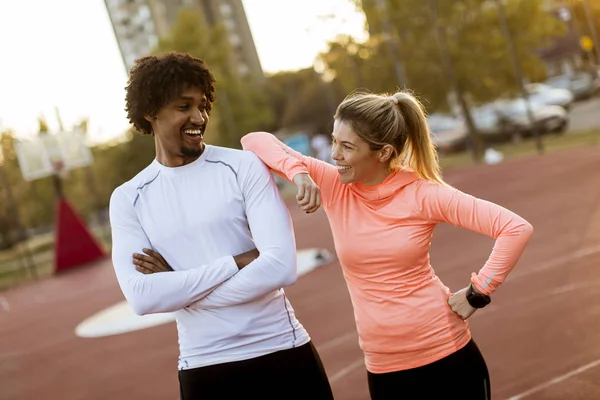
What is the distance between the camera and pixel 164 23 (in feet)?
297

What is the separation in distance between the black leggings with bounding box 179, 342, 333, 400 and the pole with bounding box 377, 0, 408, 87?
24.3 meters

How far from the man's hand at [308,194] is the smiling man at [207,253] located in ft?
0.26

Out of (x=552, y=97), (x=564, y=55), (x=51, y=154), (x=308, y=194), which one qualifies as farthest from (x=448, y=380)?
(x=564, y=55)

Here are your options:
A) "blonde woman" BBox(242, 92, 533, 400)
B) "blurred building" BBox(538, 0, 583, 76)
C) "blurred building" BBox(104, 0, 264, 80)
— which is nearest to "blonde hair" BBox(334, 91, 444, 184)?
"blonde woman" BBox(242, 92, 533, 400)

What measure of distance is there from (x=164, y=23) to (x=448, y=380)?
9077cm

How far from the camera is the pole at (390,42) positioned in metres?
27.0

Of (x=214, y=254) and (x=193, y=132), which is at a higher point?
(x=193, y=132)

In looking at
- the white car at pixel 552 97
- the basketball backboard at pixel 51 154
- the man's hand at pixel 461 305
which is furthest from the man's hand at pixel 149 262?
the white car at pixel 552 97

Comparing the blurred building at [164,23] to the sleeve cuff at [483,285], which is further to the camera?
the blurred building at [164,23]

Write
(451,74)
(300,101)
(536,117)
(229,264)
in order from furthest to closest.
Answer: (300,101), (536,117), (451,74), (229,264)

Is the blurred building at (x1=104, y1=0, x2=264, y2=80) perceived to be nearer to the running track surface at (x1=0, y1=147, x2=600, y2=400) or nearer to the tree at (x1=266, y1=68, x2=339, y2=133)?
the tree at (x1=266, y1=68, x2=339, y2=133)

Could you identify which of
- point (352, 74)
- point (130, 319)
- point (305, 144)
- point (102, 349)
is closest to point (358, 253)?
point (102, 349)

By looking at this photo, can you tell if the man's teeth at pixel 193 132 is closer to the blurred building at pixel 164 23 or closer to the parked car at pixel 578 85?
the parked car at pixel 578 85

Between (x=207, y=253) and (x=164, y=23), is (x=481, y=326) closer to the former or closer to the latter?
(x=207, y=253)
